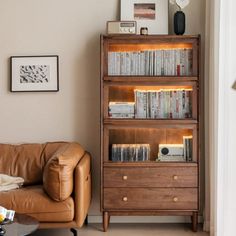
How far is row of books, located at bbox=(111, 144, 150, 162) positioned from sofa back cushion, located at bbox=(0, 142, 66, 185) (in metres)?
0.53

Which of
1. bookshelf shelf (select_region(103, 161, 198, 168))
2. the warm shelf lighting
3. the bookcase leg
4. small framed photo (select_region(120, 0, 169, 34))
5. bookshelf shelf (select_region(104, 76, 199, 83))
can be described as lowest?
the bookcase leg

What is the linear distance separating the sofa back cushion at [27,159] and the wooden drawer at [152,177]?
604 millimetres

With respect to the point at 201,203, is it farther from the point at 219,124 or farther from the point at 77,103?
the point at 77,103

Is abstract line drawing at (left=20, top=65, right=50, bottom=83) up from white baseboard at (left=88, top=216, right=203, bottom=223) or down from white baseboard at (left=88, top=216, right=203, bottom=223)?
up

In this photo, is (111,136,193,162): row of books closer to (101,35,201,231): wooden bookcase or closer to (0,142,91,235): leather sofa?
(101,35,201,231): wooden bookcase

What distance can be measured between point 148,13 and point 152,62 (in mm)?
535

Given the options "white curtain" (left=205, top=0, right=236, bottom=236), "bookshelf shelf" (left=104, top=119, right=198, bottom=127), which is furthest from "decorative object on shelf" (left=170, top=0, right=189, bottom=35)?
"bookshelf shelf" (left=104, top=119, right=198, bottom=127)

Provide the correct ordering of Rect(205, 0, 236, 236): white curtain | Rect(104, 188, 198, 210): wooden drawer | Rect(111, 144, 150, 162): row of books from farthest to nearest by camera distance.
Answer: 1. Rect(111, 144, 150, 162): row of books
2. Rect(104, 188, 198, 210): wooden drawer
3. Rect(205, 0, 236, 236): white curtain

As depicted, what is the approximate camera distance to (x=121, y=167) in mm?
3971

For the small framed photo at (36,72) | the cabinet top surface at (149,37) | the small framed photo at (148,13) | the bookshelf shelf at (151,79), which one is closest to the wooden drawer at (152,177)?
the bookshelf shelf at (151,79)

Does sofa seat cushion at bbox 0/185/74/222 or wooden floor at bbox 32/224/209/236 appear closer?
sofa seat cushion at bbox 0/185/74/222

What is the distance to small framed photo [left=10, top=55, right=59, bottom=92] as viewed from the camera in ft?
14.3

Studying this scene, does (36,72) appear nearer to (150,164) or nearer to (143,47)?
(143,47)

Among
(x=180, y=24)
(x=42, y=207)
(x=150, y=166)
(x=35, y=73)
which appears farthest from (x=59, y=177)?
(x=180, y=24)
